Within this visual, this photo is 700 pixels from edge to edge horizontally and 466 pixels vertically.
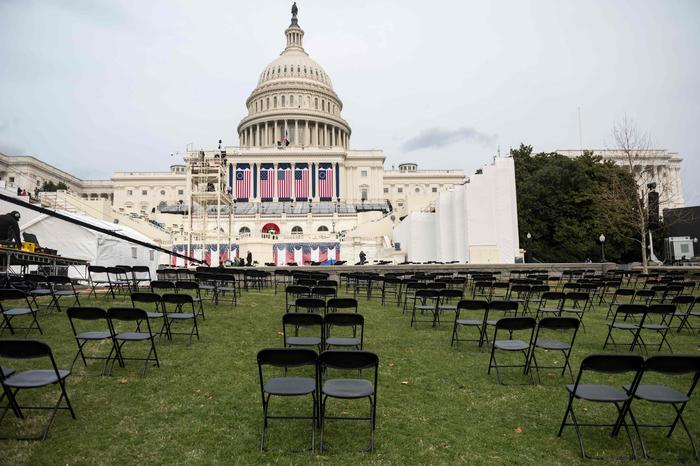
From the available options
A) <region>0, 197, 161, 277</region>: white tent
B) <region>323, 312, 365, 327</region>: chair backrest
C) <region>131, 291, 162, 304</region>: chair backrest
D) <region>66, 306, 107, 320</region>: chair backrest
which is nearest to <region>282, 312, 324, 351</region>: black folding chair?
<region>323, 312, 365, 327</region>: chair backrest

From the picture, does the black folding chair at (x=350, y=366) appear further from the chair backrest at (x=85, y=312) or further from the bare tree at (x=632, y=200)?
the bare tree at (x=632, y=200)

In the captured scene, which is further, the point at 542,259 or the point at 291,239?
the point at 291,239

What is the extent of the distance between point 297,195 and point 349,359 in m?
81.2

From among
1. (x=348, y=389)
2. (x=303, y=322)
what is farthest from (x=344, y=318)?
(x=348, y=389)

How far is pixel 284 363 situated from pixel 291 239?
3819 centimetres

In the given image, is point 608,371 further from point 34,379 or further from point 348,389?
point 34,379

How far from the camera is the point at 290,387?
185 inches

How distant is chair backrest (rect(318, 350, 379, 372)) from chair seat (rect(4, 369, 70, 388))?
2.54 m

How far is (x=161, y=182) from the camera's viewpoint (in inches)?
3851

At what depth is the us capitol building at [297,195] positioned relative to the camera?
96.8 ft

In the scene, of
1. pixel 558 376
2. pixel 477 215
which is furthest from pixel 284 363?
pixel 477 215

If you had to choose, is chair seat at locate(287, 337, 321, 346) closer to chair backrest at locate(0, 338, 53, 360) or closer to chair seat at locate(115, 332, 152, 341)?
chair seat at locate(115, 332, 152, 341)

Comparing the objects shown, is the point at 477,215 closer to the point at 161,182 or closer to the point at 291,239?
the point at 291,239

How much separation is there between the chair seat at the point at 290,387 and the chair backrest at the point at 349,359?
401 mm
